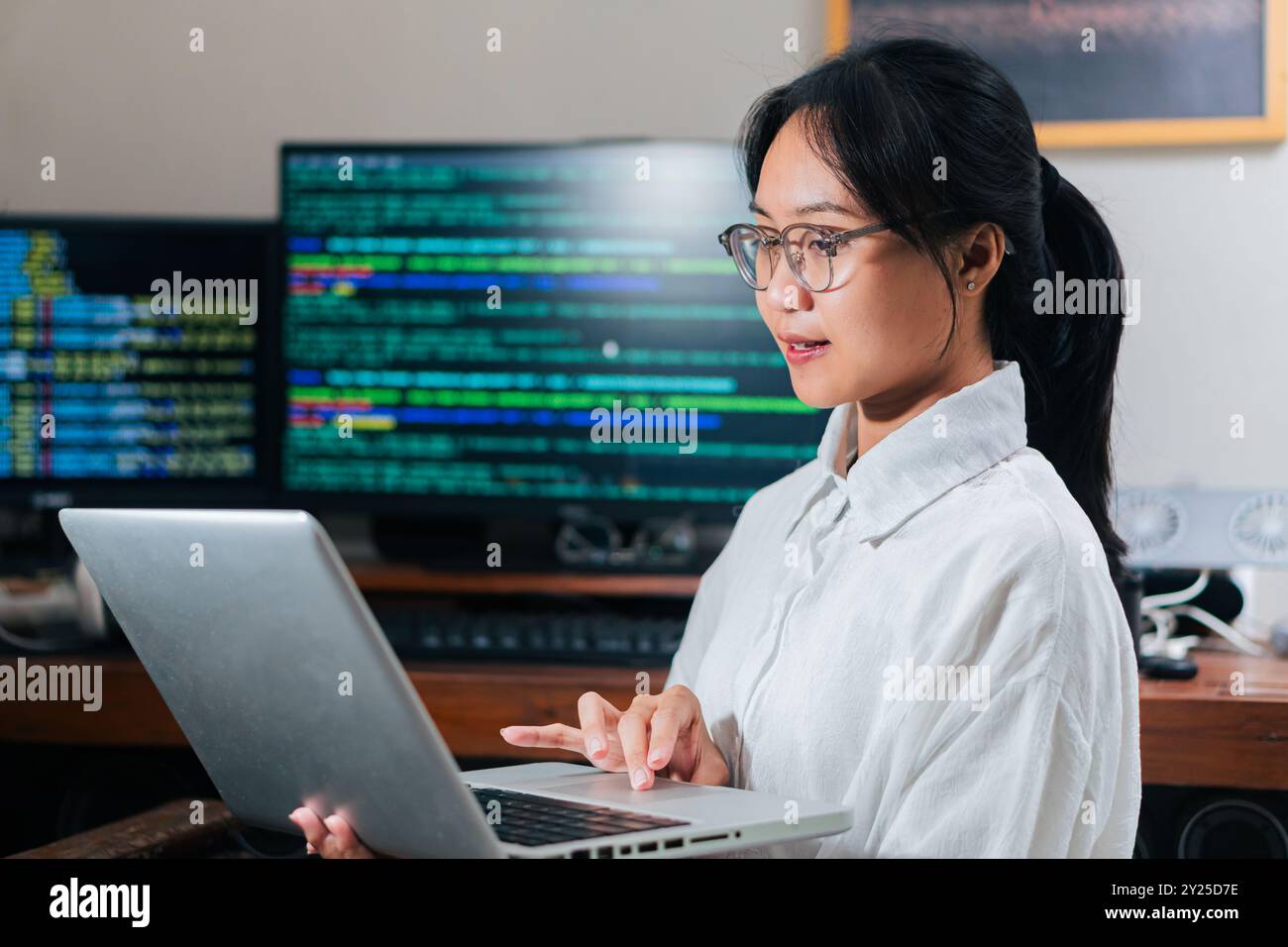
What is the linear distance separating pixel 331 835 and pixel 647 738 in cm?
21

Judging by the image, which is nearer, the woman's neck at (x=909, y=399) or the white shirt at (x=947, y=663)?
the white shirt at (x=947, y=663)

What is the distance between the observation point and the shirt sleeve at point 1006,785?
770 mm

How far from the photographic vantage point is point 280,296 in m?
1.75

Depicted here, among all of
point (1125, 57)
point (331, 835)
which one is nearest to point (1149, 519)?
point (1125, 57)

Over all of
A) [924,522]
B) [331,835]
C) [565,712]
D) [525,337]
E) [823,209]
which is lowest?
[565,712]

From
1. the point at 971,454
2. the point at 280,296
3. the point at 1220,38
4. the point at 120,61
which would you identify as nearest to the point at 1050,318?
the point at 971,454

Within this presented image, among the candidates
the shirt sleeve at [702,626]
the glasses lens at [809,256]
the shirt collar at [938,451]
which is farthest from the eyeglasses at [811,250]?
the shirt sleeve at [702,626]

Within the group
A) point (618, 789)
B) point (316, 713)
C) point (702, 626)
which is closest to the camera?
point (316, 713)

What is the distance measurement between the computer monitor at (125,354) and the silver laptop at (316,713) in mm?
996

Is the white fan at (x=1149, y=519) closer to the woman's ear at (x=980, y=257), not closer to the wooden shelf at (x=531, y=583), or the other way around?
the wooden shelf at (x=531, y=583)

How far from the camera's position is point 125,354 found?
1749mm

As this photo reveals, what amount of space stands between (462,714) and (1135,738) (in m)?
0.78

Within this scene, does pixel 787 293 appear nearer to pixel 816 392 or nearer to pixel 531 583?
pixel 816 392

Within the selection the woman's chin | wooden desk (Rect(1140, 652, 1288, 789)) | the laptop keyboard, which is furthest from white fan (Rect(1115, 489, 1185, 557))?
the laptop keyboard
